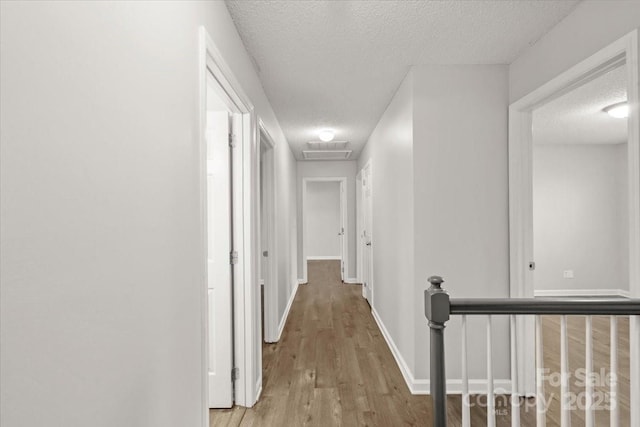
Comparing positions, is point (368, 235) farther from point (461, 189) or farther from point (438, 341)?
point (438, 341)

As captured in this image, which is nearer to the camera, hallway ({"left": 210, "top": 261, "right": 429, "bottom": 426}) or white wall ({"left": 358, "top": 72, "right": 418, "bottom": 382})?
hallway ({"left": 210, "top": 261, "right": 429, "bottom": 426})

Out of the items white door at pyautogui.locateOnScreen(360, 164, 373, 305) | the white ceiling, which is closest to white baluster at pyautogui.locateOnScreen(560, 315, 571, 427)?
the white ceiling

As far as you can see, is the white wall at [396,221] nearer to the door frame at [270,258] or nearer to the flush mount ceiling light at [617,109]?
the door frame at [270,258]

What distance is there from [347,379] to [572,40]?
283 cm

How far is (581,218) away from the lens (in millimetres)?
6184

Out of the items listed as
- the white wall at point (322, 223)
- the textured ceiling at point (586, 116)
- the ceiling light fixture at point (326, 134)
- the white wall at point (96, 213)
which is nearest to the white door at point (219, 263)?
the white wall at point (96, 213)

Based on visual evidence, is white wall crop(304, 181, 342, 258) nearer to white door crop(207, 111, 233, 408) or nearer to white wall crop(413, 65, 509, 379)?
white wall crop(413, 65, 509, 379)

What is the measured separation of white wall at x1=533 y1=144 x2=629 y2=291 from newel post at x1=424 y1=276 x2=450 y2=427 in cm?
575

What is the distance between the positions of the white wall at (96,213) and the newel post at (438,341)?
0.95 metres

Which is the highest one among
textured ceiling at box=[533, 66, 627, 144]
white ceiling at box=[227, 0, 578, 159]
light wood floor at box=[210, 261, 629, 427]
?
textured ceiling at box=[533, 66, 627, 144]

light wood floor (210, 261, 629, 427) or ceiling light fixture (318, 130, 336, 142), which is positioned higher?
ceiling light fixture (318, 130, 336, 142)

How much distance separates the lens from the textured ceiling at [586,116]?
3.52m

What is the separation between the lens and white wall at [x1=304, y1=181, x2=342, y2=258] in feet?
35.7

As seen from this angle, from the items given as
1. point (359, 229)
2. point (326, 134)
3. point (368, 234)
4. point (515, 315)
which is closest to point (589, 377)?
point (515, 315)
